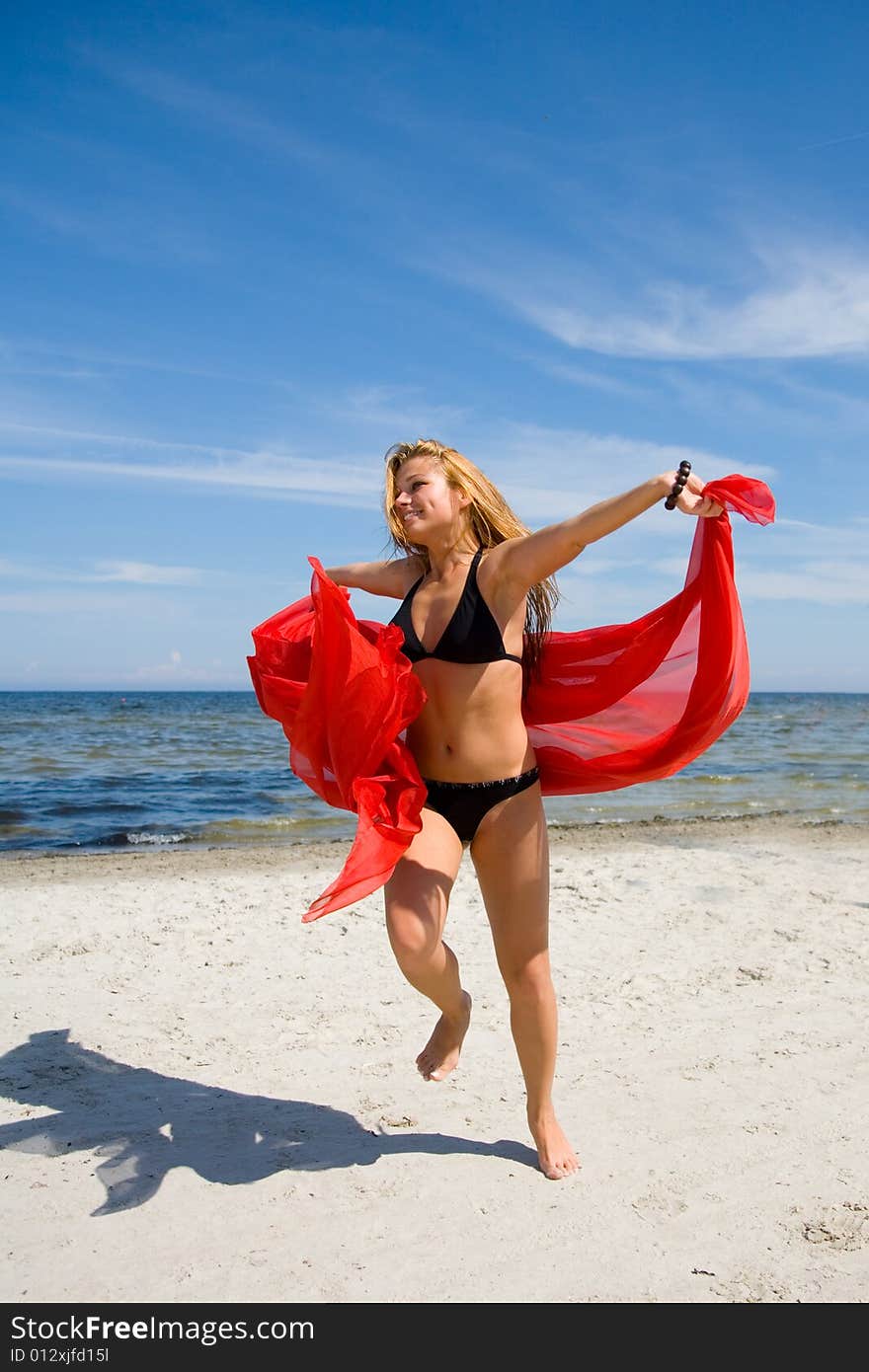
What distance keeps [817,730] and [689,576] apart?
109ft

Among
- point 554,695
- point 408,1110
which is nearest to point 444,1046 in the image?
point 408,1110

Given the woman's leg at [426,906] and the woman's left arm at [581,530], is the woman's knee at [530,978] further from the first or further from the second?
the woman's left arm at [581,530]

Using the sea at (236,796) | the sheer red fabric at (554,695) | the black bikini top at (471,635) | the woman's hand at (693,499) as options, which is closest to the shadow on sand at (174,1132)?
the sheer red fabric at (554,695)

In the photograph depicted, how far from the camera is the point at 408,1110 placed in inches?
168

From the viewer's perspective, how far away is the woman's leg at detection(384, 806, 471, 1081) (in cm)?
359

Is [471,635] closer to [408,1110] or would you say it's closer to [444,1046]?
[444,1046]

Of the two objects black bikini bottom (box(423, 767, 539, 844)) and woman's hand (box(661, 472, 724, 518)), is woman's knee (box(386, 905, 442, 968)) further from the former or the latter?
woman's hand (box(661, 472, 724, 518))

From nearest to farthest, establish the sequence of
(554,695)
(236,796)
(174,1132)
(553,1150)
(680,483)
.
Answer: (680,483) < (553,1150) < (174,1132) < (554,695) < (236,796)

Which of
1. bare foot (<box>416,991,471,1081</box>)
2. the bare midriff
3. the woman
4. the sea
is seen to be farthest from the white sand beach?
the sea

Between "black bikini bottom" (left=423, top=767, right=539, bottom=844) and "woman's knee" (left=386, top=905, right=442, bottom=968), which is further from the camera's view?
"black bikini bottom" (left=423, top=767, right=539, bottom=844)

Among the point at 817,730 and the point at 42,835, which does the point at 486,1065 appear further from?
the point at 817,730

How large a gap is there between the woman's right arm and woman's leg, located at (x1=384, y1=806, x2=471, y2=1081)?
1.01 meters

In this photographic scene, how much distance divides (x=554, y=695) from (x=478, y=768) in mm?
767

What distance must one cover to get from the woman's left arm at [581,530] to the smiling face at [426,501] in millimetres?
280
